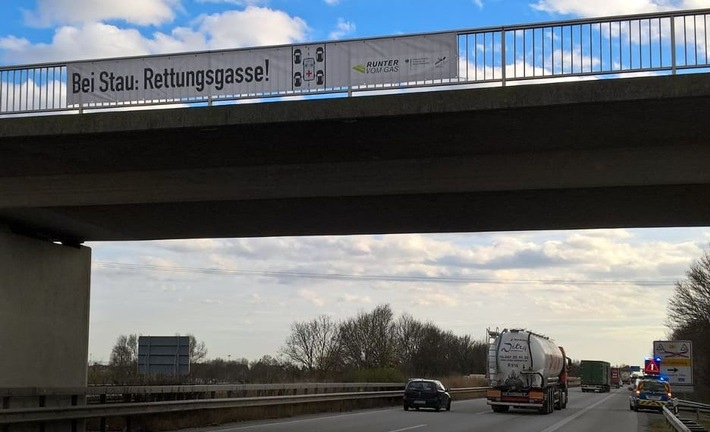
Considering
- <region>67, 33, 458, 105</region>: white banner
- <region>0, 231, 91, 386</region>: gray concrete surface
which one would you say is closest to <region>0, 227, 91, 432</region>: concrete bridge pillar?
<region>0, 231, 91, 386</region>: gray concrete surface

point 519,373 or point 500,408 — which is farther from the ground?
point 519,373

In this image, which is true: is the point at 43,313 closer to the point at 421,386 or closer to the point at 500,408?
the point at 421,386

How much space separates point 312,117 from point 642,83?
20.5 feet

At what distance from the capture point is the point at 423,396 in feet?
110

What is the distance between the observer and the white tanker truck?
32.9 metres

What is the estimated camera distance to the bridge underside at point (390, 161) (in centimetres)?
1508

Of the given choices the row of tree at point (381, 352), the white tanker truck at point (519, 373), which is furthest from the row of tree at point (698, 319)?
the white tanker truck at point (519, 373)

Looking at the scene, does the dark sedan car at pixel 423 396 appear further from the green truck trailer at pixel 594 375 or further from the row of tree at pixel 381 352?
the green truck trailer at pixel 594 375

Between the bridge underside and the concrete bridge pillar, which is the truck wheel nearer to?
the bridge underside

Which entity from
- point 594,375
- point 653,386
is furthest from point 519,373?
point 594,375

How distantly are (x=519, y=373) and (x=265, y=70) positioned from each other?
832 inches

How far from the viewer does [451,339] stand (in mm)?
124938

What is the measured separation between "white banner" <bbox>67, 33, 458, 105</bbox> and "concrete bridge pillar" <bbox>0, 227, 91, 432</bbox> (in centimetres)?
615

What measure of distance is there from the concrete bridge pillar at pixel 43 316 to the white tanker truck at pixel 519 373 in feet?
57.1
